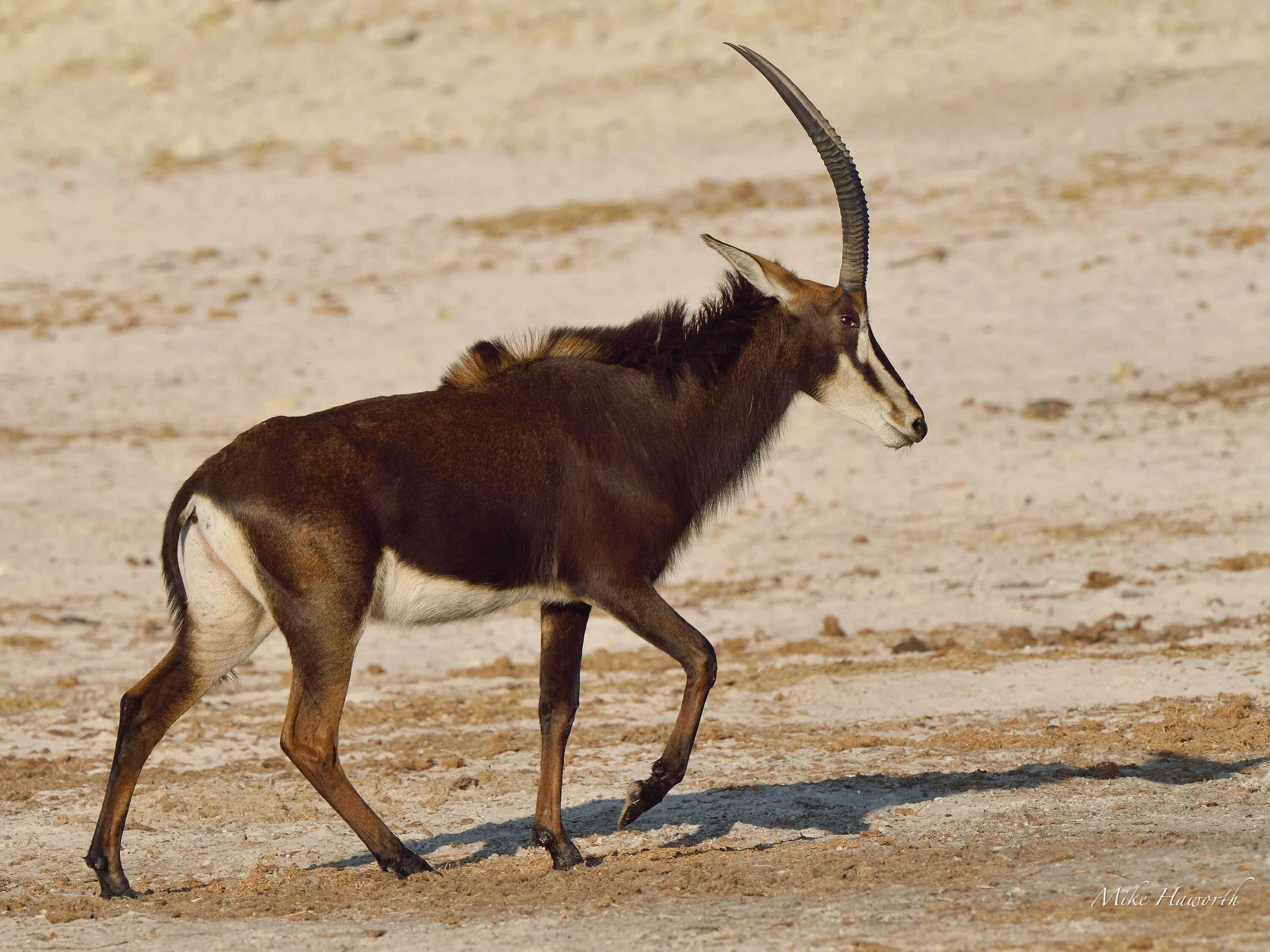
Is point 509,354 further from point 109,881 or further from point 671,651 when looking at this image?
point 109,881

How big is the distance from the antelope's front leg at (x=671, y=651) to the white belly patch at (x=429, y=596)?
24cm

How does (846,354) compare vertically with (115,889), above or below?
above

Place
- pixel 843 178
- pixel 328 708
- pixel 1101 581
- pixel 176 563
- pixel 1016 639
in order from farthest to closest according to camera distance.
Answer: pixel 1101 581, pixel 1016 639, pixel 843 178, pixel 176 563, pixel 328 708

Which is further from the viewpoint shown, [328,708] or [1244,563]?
[1244,563]

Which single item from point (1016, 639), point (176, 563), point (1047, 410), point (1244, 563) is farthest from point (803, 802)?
point (1047, 410)

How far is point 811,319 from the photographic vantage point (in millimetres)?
7727

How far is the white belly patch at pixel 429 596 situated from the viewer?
22.1ft

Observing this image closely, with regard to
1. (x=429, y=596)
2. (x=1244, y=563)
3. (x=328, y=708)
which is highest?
(x=429, y=596)

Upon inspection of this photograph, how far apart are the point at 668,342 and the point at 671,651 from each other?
1.50m

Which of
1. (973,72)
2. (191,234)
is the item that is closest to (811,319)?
(191,234)

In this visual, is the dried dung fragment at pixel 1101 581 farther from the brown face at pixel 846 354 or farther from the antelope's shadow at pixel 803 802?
the brown face at pixel 846 354

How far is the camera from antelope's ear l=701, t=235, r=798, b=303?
755 centimetres
